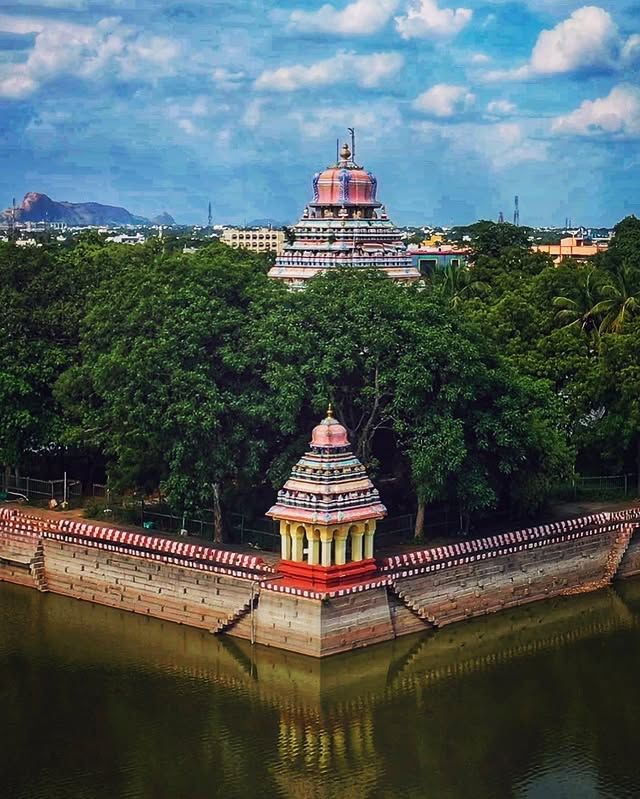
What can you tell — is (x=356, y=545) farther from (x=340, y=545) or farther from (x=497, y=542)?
(x=497, y=542)

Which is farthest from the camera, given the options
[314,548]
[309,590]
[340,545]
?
[340,545]

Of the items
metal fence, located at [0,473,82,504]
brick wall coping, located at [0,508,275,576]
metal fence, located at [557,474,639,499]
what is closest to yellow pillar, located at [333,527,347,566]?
brick wall coping, located at [0,508,275,576]

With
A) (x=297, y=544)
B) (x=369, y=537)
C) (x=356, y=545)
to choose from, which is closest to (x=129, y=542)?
(x=297, y=544)

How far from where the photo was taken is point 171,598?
3422 centimetres

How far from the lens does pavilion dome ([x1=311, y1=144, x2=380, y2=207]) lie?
4588 centimetres

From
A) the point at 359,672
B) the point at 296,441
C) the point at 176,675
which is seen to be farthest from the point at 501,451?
the point at 176,675

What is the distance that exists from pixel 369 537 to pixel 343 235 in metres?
14.7

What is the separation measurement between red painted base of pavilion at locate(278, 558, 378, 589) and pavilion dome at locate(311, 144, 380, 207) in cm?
1633

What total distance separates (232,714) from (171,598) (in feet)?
17.6

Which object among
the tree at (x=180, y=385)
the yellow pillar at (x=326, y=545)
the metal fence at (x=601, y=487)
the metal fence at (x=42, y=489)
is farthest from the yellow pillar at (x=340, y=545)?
the metal fence at (x=42, y=489)

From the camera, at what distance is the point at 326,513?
31.5m

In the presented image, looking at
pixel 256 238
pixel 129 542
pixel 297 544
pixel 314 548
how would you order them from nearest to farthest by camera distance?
1. pixel 314 548
2. pixel 297 544
3. pixel 129 542
4. pixel 256 238

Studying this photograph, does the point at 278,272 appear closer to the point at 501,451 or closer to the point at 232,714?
the point at 501,451

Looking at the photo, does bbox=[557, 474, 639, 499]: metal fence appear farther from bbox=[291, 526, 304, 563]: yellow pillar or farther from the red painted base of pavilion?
bbox=[291, 526, 304, 563]: yellow pillar
